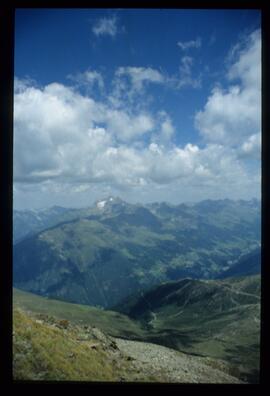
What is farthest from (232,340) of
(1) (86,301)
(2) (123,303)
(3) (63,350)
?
(1) (86,301)

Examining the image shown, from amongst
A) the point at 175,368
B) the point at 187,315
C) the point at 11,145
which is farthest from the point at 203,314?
the point at 11,145

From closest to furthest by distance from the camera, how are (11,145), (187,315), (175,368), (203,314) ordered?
(11,145) < (175,368) < (203,314) < (187,315)

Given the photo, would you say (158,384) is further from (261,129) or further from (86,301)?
(86,301)

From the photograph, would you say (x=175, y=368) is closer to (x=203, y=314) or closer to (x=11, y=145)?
(x=11, y=145)

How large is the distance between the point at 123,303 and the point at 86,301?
47.2 metres

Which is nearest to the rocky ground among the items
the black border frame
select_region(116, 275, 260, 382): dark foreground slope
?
the black border frame

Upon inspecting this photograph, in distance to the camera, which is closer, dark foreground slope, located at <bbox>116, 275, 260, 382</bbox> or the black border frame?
the black border frame

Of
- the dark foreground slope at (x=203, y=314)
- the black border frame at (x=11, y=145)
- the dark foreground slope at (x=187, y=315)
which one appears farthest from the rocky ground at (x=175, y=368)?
the dark foreground slope at (x=187, y=315)

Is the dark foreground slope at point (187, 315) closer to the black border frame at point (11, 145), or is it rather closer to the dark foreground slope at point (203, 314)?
the dark foreground slope at point (203, 314)

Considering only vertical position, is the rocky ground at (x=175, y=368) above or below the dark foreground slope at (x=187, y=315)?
above

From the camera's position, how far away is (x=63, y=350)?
612 centimetres

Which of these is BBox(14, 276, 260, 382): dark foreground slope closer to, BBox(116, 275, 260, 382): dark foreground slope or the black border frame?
BBox(116, 275, 260, 382): dark foreground slope

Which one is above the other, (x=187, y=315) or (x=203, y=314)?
(x=203, y=314)
